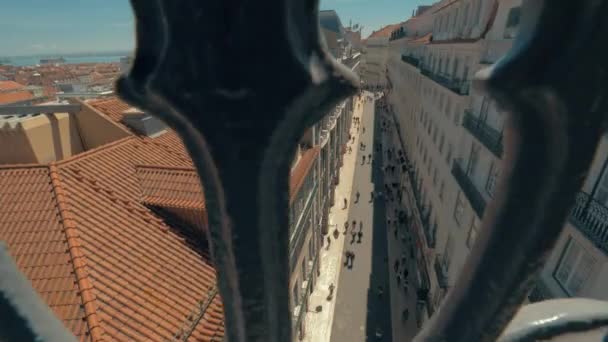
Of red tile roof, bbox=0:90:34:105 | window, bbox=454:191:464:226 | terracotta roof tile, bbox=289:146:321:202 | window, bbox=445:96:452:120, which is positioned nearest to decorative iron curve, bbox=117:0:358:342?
terracotta roof tile, bbox=289:146:321:202

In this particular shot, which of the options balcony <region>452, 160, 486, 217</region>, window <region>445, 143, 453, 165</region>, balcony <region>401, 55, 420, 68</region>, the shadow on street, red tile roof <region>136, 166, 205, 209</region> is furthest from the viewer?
balcony <region>401, 55, 420, 68</region>

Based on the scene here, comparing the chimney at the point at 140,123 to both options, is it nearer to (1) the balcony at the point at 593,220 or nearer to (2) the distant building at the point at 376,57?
(1) the balcony at the point at 593,220

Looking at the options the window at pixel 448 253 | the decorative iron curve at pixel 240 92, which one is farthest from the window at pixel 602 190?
the decorative iron curve at pixel 240 92

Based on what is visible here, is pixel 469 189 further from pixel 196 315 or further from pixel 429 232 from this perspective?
pixel 196 315

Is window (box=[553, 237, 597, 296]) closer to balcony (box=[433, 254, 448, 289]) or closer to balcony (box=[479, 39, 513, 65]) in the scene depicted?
balcony (box=[433, 254, 448, 289])

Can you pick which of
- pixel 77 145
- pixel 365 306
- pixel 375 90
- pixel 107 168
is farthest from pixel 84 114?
pixel 375 90

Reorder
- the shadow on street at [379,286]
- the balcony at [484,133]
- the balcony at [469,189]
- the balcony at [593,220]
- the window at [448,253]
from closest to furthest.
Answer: the balcony at [593,220], the balcony at [484,133], the balcony at [469,189], the window at [448,253], the shadow on street at [379,286]

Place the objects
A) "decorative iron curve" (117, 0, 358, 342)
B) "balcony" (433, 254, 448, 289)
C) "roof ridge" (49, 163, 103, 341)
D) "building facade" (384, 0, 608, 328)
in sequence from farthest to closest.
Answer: "balcony" (433, 254, 448, 289) < "building facade" (384, 0, 608, 328) < "roof ridge" (49, 163, 103, 341) < "decorative iron curve" (117, 0, 358, 342)
